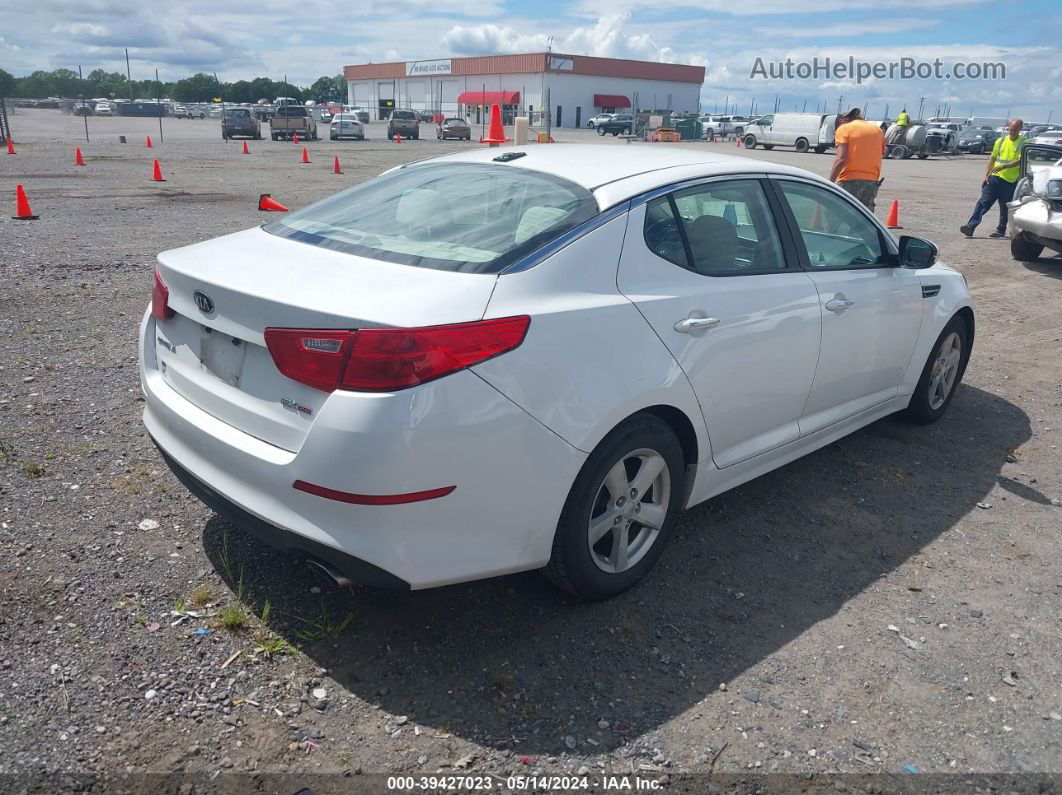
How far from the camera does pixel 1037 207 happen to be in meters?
11.0

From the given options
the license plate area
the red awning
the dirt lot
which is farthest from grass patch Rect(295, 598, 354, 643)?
the red awning

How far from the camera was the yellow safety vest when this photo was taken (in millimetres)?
13008

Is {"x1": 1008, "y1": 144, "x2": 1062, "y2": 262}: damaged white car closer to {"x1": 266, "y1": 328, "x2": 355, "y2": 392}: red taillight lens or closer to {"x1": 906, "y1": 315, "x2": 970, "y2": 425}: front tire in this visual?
{"x1": 906, "y1": 315, "x2": 970, "y2": 425}: front tire

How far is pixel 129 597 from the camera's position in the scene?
325cm

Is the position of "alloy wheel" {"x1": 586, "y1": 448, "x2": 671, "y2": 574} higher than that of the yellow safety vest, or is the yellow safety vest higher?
the yellow safety vest

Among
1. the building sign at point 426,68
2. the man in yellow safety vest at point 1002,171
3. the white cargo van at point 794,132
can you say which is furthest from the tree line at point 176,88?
the man in yellow safety vest at point 1002,171

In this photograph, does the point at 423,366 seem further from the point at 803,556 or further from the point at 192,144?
the point at 192,144

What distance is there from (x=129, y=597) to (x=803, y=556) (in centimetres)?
284

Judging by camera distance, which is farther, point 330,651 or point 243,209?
point 243,209

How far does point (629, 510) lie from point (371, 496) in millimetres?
1142

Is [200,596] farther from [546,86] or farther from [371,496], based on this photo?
[546,86]

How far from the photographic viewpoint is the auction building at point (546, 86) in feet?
286

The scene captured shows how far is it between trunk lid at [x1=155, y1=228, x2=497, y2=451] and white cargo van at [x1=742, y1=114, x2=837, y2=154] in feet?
143

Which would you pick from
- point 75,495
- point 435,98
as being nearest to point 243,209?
point 75,495
